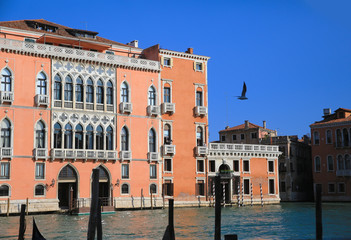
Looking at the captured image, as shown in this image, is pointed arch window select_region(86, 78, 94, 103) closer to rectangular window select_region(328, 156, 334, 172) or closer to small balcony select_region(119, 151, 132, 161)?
small balcony select_region(119, 151, 132, 161)

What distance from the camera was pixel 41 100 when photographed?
2831 cm

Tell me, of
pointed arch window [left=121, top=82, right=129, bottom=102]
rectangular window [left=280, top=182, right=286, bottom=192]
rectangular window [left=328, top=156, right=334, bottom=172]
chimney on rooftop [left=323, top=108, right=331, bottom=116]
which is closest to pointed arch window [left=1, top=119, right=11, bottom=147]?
pointed arch window [left=121, top=82, right=129, bottom=102]

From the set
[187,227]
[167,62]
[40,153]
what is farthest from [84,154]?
[187,227]

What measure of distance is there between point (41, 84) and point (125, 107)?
5241 millimetres

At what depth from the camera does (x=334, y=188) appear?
141 ft

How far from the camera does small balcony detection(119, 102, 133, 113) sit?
1230 inches

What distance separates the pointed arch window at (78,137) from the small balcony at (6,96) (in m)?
4.09

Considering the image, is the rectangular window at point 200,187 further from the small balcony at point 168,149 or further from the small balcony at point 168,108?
the small balcony at point 168,108

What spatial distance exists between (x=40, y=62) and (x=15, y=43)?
166cm

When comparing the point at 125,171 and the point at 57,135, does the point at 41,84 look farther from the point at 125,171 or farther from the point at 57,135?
the point at 125,171

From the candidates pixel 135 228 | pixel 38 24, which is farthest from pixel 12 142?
pixel 135 228

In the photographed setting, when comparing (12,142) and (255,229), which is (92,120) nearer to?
(12,142)

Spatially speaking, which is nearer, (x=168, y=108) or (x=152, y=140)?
(x=152, y=140)

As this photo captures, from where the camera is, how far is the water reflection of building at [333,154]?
139 ft
